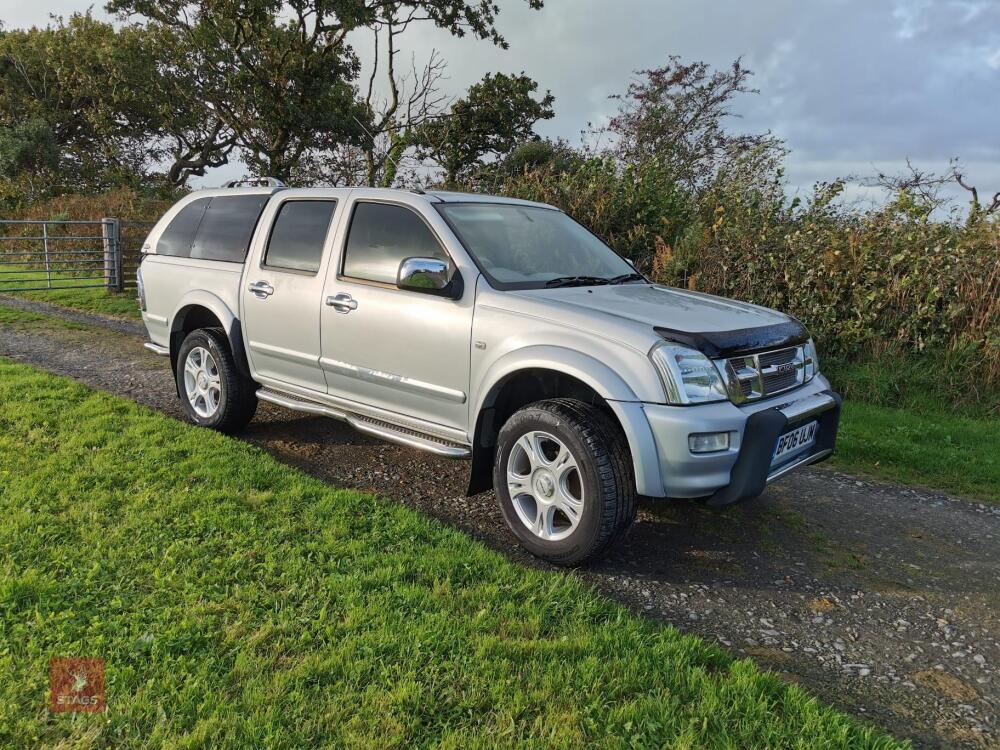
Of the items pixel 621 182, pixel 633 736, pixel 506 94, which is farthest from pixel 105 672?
pixel 506 94

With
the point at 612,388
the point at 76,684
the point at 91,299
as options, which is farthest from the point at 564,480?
the point at 91,299

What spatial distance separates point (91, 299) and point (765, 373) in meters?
13.3

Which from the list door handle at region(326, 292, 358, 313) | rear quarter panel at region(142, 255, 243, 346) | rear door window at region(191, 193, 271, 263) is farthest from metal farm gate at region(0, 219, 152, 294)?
door handle at region(326, 292, 358, 313)

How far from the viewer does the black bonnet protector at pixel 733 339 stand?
11.1 feet

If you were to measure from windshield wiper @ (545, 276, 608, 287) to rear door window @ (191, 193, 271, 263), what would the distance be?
2.48 m

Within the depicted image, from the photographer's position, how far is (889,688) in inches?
109

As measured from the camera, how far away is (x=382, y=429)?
4398mm

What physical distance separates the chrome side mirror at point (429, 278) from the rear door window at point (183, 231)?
269 centimetres

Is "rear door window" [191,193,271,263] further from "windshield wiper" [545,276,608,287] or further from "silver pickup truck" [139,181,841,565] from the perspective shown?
"windshield wiper" [545,276,608,287]

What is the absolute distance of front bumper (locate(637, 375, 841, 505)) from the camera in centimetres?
326

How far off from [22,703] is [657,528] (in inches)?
125

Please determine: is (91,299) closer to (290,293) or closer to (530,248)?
(290,293)

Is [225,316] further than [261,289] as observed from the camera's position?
Yes

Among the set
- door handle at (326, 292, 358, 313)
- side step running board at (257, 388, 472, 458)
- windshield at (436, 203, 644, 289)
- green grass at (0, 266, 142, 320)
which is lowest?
green grass at (0, 266, 142, 320)
